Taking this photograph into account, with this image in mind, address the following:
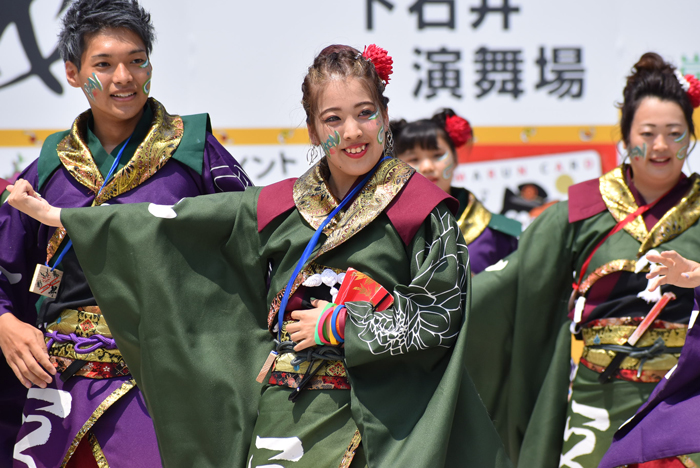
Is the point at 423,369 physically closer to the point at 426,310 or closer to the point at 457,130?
the point at 426,310

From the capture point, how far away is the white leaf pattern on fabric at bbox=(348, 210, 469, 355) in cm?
195

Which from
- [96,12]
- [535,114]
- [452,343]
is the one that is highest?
[96,12]

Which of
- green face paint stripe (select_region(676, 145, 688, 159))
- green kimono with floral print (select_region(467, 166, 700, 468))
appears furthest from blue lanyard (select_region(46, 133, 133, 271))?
green face paint stripe (select_region(676, 145, 688, 159))

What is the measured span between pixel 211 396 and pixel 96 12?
1226 mm

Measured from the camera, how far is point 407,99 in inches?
179

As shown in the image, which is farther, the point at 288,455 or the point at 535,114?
the point at 535,114

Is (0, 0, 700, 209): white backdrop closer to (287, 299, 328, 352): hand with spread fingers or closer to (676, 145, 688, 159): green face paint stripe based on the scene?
(676, 145, 688, 159): green face paint stripe

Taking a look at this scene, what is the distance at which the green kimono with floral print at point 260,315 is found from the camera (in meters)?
1.98

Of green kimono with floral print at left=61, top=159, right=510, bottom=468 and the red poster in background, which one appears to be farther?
the red poster in background

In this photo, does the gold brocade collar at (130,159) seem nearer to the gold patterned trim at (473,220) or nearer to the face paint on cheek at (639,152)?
the face paint on cheek at (639,152)

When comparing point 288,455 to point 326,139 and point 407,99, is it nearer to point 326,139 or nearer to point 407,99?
point 326,139

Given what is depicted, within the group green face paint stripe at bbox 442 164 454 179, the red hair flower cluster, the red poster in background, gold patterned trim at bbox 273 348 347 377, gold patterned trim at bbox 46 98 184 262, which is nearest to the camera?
gold patterned trim at bbox 273 348 347 377

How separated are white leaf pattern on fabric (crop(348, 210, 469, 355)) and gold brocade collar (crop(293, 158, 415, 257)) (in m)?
0.14

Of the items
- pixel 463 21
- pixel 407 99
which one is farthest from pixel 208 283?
pixel 463 21
